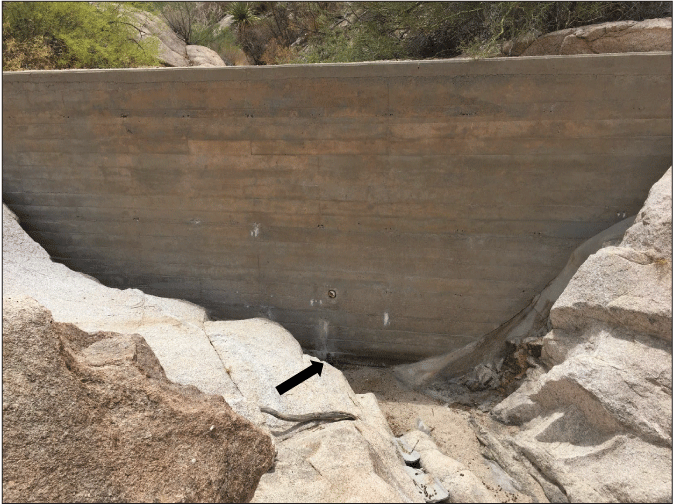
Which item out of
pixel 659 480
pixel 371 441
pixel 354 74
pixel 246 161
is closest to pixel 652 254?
pixel 659 480

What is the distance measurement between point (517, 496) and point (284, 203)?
4.16 metres

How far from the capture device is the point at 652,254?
5035 millimetres

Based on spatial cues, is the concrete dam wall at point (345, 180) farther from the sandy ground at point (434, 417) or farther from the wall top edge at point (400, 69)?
the sandy ground at point (434, 417)

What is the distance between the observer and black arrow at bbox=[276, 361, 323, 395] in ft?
17.3

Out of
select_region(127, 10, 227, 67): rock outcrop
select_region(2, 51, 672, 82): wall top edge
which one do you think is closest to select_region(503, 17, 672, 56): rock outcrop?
select_region(2, 51, 672, 82): wall top edge

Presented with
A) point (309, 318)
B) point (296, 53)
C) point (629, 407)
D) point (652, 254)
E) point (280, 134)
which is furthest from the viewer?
point (296, 53)

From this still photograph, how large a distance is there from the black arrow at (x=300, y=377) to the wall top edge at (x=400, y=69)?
3.35 m

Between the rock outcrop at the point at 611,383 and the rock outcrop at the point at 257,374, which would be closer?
the rock outcrop at the point at 257,374

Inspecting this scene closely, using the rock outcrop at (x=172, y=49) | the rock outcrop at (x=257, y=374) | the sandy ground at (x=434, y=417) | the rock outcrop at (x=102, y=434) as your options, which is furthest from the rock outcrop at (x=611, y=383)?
the rock outcrop at (x=172, y=49)

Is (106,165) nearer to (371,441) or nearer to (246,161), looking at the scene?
(246,161)

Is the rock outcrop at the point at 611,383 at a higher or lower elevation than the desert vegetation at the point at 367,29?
lower

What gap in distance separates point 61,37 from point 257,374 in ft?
23.6

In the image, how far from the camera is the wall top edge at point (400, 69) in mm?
5547

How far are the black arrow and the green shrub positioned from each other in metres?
6.81
